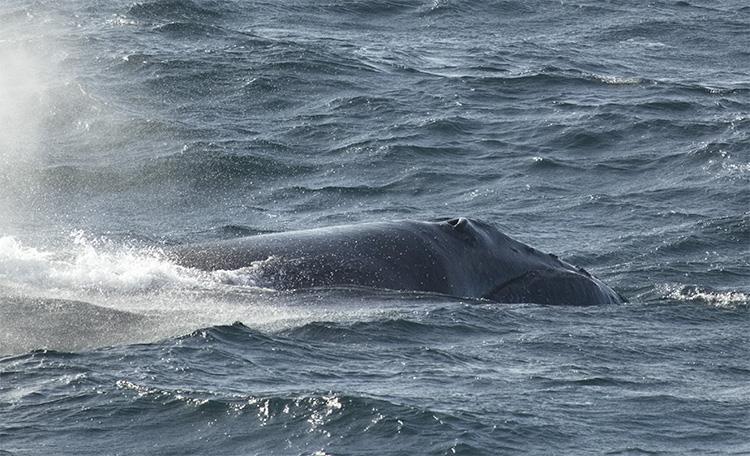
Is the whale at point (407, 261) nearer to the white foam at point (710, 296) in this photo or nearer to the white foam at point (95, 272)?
the white foam at point (95, 272)

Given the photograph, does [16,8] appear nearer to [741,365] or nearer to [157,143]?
[157,143]

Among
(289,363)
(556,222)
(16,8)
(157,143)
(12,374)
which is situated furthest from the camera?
(16,8)

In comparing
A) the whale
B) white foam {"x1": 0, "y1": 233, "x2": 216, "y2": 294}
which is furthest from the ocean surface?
the whale

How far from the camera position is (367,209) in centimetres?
2542

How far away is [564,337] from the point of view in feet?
50.1

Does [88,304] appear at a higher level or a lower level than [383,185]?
higher

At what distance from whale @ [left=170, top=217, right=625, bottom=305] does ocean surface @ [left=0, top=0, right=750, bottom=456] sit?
31cm

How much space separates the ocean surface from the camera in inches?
482

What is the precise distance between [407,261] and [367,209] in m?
9.14

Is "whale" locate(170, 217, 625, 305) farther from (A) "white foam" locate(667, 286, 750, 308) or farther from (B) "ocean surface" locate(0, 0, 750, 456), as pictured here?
(A) "white foam" locate(667, 286, 750, 308)

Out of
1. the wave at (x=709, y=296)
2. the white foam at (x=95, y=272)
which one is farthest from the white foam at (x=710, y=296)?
the white foam at (x=95, y=272)

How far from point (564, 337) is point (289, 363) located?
3.11 meters

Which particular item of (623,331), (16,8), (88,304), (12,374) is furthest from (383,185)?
(16,8)

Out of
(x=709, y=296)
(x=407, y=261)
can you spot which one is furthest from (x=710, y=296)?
(x=407, y=261)
